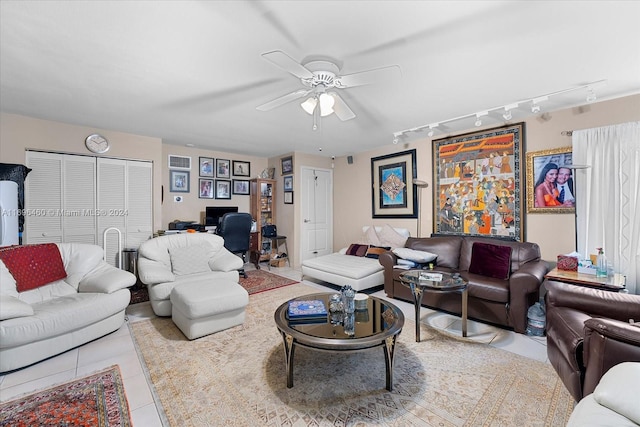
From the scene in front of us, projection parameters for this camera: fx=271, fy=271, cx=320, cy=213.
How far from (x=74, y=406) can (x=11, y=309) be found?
1.00 m

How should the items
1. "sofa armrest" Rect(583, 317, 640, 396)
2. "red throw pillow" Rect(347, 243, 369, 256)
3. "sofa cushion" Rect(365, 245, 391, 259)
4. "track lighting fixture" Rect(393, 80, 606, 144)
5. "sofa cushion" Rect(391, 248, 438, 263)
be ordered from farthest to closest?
"red throw pillow" Rect(347, 243, 369, 256) → "sofa cushion" Rect(365, 245, 391, 259) → "sofa cushion" Rect(391, 248, 438, 263) → "track lighting fixture" Rect(393, 80, 606, 144) → "sofa armrest" Rect(583, 317, 640, 396)

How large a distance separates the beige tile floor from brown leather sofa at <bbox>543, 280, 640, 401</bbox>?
0.51 m

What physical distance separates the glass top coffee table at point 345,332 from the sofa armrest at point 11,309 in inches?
78.0

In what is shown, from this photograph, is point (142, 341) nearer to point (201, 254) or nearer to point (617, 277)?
point (201, 254)

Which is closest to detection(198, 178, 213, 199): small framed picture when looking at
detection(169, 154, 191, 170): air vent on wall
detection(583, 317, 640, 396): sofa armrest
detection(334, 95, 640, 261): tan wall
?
detection(169, 154, 191, 170): air vent on wall

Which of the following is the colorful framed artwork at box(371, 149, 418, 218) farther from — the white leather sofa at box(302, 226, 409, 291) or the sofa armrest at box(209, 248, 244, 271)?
the sofa armrest at box(209, 248, 244, 271)

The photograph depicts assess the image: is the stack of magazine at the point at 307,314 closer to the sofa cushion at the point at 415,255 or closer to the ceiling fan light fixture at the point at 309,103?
the ceiling fan light fixture at the point at 309,103

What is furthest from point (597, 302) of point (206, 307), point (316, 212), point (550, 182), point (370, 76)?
point (316, 212)

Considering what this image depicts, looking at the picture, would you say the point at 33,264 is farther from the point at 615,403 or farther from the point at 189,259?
the point at 615,403

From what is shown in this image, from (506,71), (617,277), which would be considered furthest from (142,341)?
(617,277)

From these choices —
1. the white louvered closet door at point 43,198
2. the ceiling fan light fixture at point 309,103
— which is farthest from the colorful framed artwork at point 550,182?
the white louvered closet door at point 43,198

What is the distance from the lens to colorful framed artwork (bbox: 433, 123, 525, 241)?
3.63 m

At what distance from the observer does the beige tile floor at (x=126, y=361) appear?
5.89 feet

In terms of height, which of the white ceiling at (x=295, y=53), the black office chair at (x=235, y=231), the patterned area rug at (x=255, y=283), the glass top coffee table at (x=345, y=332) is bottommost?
the patterned area rug at (x=255, y=283)
